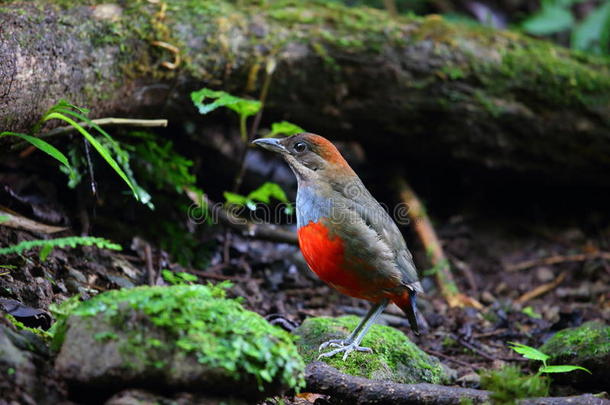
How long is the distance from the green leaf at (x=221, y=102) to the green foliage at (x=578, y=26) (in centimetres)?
536

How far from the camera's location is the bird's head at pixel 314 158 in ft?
16.4

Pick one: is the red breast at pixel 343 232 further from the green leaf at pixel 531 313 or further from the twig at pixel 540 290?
the twig at pixel 540 290

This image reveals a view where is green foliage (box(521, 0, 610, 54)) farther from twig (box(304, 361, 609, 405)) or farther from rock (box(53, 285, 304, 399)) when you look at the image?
rock (box(53, 285, 304, 399))

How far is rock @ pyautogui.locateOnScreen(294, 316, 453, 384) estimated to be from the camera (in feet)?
13.9

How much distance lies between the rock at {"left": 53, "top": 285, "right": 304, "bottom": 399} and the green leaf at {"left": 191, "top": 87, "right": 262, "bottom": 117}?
8.41 ft

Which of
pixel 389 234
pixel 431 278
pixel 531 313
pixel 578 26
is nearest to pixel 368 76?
pixel 431 278

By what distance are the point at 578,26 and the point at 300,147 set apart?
648cm

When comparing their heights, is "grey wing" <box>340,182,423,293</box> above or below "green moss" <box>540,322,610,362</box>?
above

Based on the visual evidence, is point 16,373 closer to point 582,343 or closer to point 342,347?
point 342,347

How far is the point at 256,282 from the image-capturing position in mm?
6078

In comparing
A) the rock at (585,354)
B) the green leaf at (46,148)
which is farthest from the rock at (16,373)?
the rock at (585,354)

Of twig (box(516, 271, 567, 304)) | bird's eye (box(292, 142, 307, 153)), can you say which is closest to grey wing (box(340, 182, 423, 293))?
bird's eye (box(292, 142, 307, 153))

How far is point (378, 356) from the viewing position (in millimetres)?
4422

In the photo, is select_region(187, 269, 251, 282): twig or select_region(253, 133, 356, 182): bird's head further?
select_region(187, 269, 251, 282): twig
